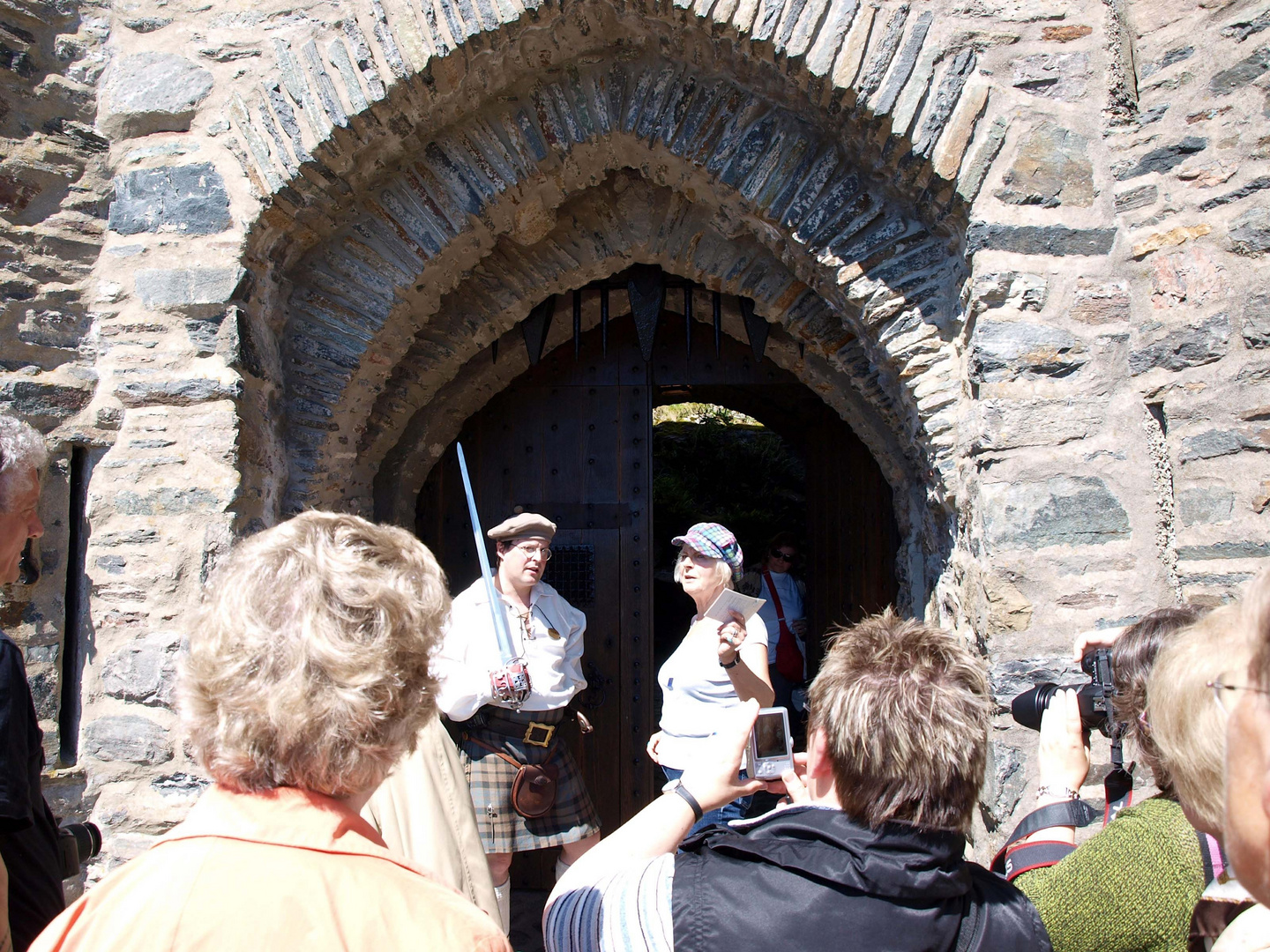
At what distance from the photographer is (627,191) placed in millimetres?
2889

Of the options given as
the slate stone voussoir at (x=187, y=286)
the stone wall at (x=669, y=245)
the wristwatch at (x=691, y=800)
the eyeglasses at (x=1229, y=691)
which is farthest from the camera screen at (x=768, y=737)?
the slate stone voussoir at (x=187, y=286)

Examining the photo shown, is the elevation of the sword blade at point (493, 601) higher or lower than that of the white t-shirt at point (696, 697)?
higher

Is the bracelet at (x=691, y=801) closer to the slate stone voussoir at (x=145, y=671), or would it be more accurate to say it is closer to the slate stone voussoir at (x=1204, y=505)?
the slate stone voussoir at (x=1204, y=505)

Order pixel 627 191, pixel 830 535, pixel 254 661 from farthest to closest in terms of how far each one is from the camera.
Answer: pixel 830 535 → pixel 627 191 → pixel 254 661

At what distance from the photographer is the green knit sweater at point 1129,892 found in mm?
1149

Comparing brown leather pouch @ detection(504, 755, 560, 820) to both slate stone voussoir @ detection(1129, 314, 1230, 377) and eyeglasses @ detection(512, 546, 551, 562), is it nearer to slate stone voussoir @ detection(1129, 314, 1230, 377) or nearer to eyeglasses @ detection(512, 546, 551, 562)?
eyeglasses @ detection(512, 546, 551, 562)

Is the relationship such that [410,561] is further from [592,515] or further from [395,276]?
[592,515]

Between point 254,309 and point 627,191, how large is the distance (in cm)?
122

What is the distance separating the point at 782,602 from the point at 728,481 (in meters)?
3.69

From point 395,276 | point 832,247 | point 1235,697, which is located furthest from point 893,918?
point 395,276

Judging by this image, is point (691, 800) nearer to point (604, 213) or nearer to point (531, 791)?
point (531, 791)

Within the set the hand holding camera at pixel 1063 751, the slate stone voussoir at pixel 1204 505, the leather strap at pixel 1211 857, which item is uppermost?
the slate stone voussoir at pixel 1204 505

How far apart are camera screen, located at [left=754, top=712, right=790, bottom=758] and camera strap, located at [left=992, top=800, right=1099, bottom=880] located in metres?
0.38

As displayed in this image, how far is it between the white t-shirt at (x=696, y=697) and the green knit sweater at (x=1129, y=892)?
1235 millimetres
